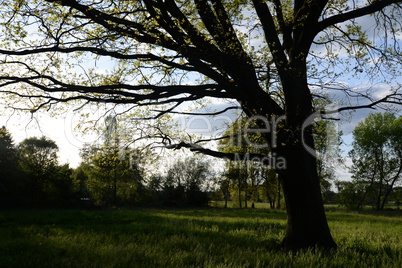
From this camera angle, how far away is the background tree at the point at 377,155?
1674 inches

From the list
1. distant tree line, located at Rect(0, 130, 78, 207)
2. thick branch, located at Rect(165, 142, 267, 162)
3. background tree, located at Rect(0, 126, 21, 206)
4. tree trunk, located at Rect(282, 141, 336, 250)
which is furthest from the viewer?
distant tree line, located at Rect(0, 130, 78, 207)

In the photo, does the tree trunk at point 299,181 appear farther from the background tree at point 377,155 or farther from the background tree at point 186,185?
the background tree at point 377,155

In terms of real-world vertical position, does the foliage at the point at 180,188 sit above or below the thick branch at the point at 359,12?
below

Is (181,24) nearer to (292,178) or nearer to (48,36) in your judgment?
(48,36)

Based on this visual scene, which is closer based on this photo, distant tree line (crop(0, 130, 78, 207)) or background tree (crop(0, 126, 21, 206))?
background tree (crop(0, 126, 21, 206))

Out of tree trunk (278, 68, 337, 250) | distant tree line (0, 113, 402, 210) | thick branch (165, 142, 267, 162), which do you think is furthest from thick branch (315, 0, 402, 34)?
distant tree line (0, 113, 402, 210)

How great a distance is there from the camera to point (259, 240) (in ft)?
28.7

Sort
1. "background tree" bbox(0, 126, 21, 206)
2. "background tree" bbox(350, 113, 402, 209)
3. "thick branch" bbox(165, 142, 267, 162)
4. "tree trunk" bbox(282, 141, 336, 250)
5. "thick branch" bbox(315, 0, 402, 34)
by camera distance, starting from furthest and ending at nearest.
A: 1. "background tree" bbox(350, 113, 402, 209)
2. "background tree" bbox(0, 126, 21, 206)
3. "thick branch" bbox(165, 142, 267, 162)
4. "tree trunk" bbox(282, 141, 336, 250)
5. "thick branch" bbox(315, 0, 402, 34)

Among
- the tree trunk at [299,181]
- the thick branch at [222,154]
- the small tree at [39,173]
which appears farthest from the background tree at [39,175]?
the tree trunk at [299,181]

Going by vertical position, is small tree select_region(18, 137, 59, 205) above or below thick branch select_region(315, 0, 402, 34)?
below

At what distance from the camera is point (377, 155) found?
143 feet

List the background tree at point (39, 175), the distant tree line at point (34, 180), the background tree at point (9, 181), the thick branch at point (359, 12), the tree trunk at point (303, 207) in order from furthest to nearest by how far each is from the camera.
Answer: the background tree at point (39, 175) < the distant tree line at point (34, 180) < the background tree at point (9, 181) < the tree trunk at point (303, 207) < the thick branch at point (359, 12)

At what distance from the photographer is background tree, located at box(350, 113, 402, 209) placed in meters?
42.5

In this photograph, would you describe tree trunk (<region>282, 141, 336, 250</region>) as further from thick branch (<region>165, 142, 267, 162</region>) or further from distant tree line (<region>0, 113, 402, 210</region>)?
distant tree line (<region>0, 113, 402, 210</region>)
